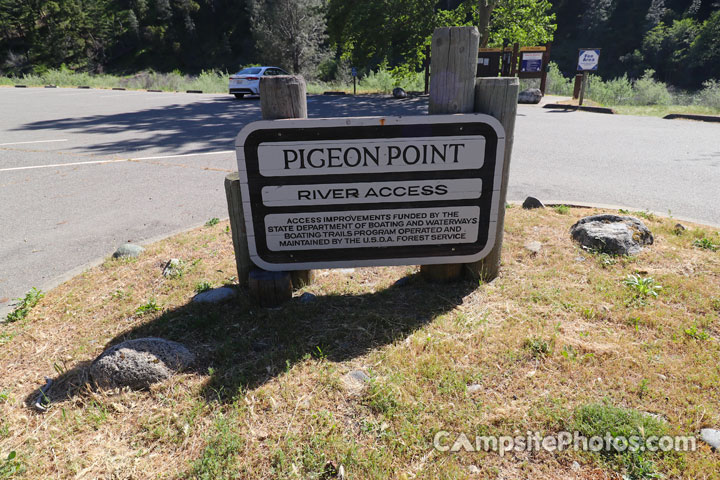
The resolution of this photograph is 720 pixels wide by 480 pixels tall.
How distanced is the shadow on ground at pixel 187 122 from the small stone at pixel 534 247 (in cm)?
634

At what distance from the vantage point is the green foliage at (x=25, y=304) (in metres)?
3.19

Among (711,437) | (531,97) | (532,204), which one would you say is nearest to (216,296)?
(711,437)

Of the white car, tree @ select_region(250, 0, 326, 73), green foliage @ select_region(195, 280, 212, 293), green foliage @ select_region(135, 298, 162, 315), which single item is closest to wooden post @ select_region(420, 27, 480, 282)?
green foliage @ select_region(195, 280, 212, 293)

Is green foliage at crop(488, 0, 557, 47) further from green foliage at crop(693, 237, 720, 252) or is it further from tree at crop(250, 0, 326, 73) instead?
tree at crop(250, 0, 326, 73)

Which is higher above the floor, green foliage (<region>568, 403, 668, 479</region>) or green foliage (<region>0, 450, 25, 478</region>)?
green foliage (<region>568, 403, 668, 479</region>)

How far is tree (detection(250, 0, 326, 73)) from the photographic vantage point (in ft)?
109

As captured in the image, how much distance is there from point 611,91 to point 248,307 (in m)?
21.2

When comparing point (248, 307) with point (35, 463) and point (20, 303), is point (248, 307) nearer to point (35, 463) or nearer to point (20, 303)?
point (35, 463)

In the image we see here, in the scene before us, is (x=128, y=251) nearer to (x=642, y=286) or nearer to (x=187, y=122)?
(x=642, y=286)

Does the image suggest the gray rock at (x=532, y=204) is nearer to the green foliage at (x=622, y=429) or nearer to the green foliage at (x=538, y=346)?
the green foliage at (x=538, y=346)

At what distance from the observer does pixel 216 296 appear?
10.6 ft

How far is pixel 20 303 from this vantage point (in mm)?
3354

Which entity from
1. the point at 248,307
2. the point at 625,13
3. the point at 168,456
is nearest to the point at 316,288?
the point at 248,307

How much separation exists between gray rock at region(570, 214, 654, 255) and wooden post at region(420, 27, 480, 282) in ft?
5.53
